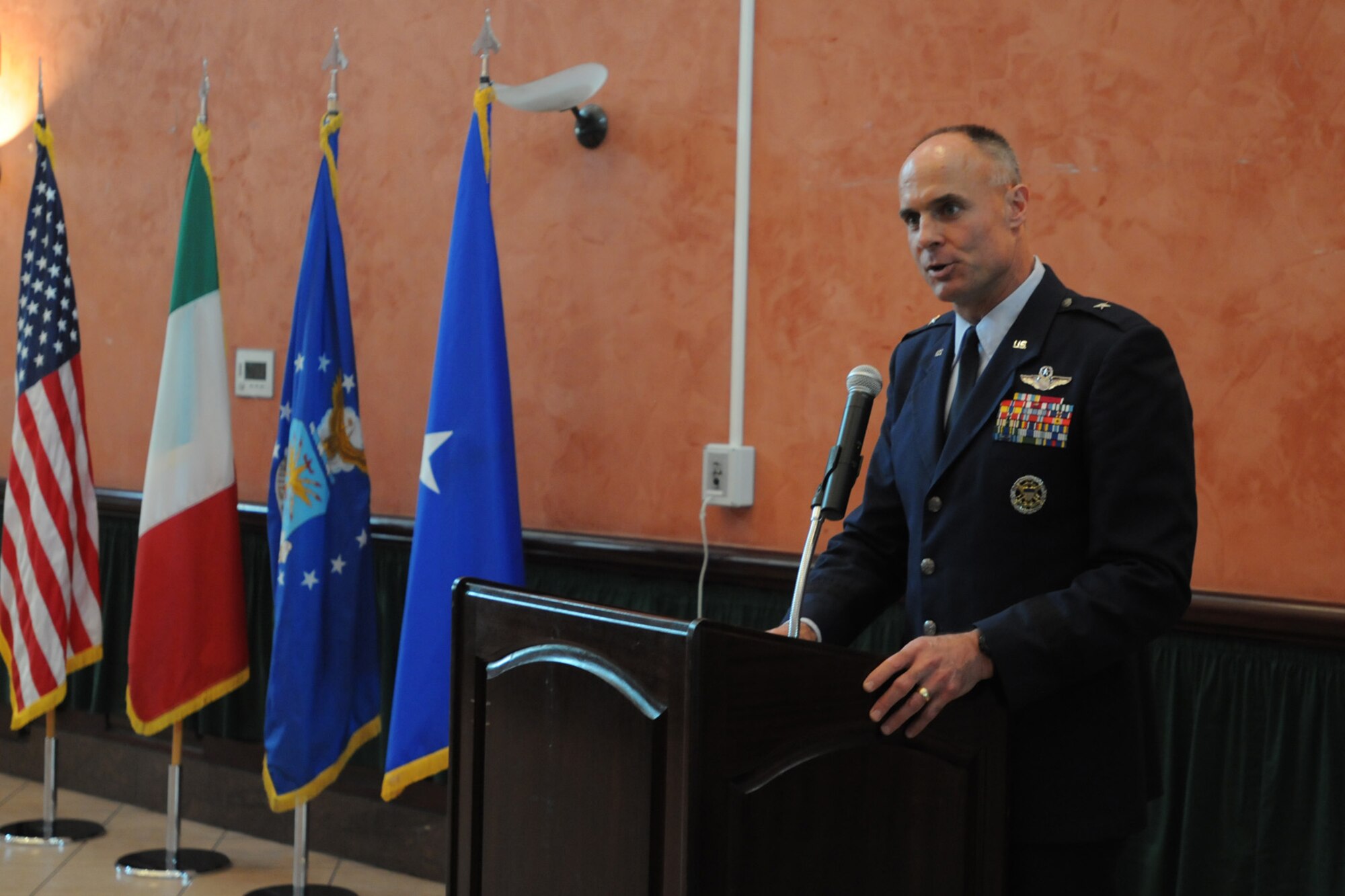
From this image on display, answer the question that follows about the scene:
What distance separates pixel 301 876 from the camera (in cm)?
325

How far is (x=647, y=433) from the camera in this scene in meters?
3.22

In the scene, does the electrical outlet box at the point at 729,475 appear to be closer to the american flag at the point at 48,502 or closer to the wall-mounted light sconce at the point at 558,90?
the wall-mounted light sconce at the point at 558,90

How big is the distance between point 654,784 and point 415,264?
2.53 meters

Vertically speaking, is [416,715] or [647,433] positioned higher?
[647,433]

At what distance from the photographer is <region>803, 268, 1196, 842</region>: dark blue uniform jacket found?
56.3 inches

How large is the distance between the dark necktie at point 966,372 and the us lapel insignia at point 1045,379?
0.08 metres

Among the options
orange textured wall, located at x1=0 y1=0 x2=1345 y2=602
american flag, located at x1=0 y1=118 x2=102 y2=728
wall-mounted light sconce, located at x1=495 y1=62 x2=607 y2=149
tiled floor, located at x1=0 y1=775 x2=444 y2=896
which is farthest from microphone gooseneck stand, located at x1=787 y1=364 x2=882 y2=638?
american flag, located at x1=0 y1=118 x2=102 y2=728

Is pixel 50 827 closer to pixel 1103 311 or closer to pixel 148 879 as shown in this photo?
pixel 148 879

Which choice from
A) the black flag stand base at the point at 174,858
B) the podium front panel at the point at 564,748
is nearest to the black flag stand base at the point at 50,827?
the black flag stand base at the point at 174,858

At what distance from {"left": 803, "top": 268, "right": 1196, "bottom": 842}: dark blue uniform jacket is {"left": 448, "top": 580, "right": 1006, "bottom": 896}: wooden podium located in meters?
0.10

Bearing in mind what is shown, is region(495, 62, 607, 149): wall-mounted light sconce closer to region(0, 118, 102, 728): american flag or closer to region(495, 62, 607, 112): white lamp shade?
region(495, 62, 607, 112): white lamp shade

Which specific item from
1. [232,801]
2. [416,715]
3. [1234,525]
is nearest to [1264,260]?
[1234,525]

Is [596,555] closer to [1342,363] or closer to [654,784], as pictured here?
[1342,363]

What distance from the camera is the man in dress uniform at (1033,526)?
1423 millimetres
